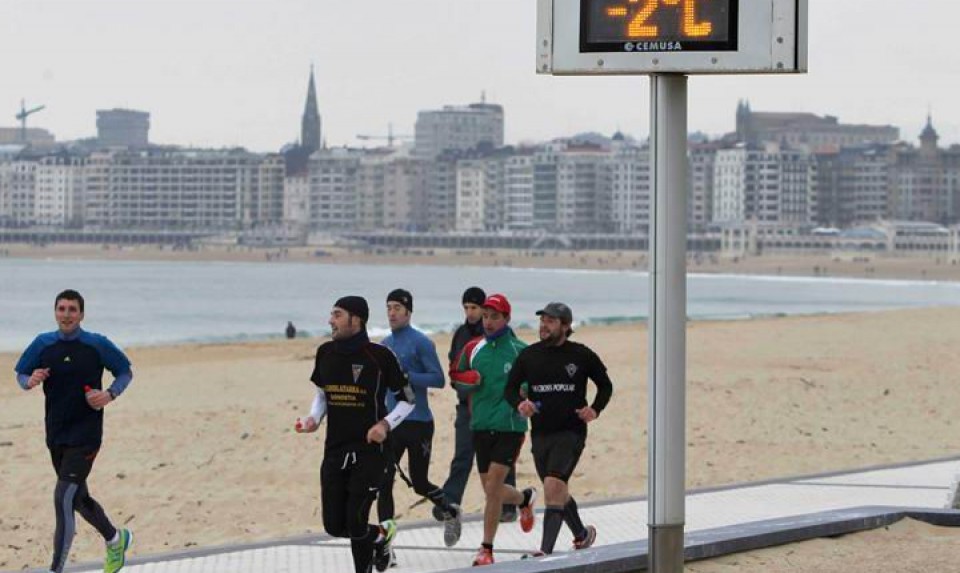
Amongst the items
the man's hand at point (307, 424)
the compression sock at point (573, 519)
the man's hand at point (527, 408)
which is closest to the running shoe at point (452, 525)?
the compression sock at point (573, 519)

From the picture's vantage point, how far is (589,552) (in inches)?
331

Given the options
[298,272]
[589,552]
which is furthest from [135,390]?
[298,272]

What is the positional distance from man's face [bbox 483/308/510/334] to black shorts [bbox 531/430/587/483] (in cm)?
75

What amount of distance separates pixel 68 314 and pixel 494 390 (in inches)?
90.9

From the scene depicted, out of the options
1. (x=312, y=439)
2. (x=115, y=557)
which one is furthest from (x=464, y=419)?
(x=312, y=439)

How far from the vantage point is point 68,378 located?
9086 mm

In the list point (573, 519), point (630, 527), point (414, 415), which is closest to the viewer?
point (573, 519)

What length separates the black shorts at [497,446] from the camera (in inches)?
397

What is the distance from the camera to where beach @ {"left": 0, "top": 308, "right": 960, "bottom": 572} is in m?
13.8

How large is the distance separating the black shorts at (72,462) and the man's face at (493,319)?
2.20 m

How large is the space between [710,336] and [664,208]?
32.6 m

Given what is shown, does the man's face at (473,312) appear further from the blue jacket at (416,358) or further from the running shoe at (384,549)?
the running shoe at (384,549)

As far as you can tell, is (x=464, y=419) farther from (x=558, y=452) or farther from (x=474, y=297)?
(x=558, y=452)

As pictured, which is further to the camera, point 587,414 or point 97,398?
point 587,414
